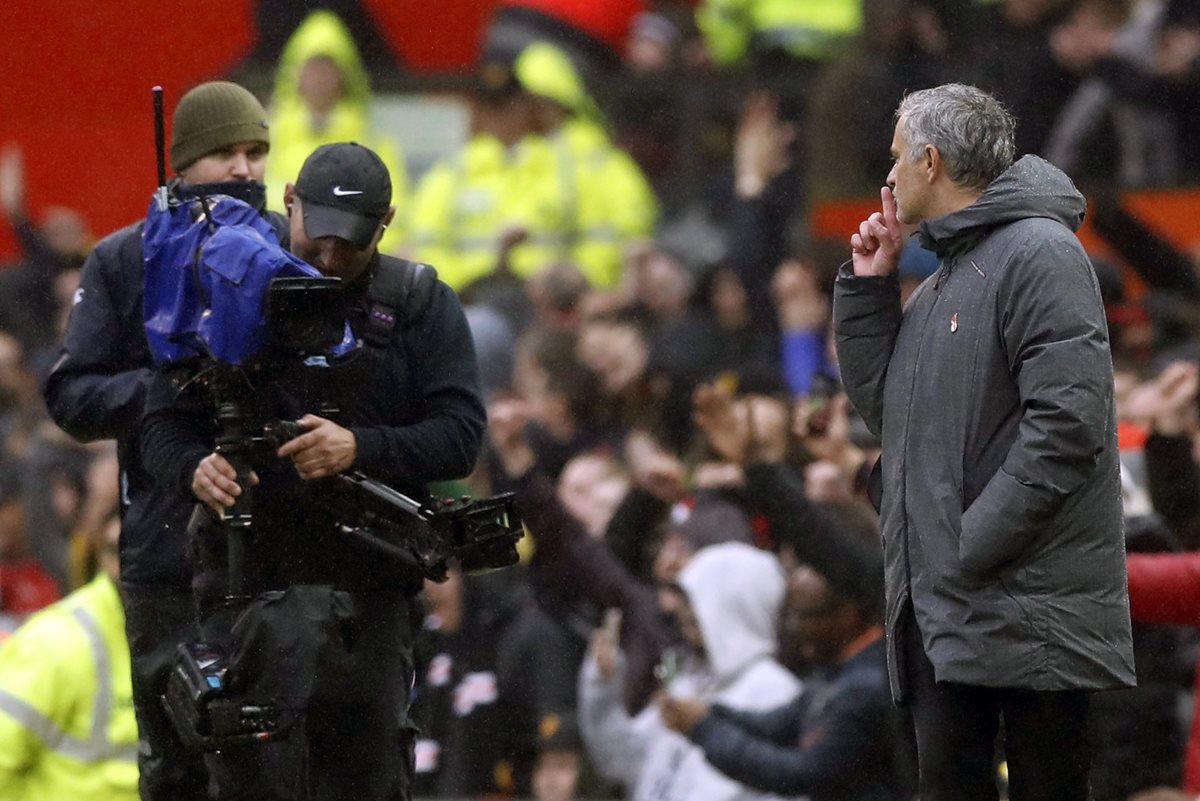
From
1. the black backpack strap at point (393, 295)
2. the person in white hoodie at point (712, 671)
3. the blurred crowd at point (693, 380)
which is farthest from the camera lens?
the person in white hoodie at point (712, 671)

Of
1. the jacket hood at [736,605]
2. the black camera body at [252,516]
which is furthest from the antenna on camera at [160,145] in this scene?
the jacket hood at [736,605]

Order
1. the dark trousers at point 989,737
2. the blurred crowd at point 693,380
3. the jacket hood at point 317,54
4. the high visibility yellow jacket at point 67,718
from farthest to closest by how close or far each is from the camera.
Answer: the jacket hood at point 317,54
the blurred crowd at point 693,380
the high visibility yellow jacket at point 67,718
the dark trousers at point 989,737

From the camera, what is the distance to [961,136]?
4.55 metres

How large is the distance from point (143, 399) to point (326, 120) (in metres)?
6.19

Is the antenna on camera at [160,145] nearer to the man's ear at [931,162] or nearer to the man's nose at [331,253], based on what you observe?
the man's nose at [331,253]

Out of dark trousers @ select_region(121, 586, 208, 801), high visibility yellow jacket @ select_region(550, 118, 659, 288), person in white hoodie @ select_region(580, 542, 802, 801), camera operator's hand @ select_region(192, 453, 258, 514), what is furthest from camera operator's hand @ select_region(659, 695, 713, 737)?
high visibility yellow jacket @ select_region(550, 118, 659, 288)

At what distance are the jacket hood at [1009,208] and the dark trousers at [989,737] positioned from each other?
30.1 inches

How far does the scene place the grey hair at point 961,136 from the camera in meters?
4.55

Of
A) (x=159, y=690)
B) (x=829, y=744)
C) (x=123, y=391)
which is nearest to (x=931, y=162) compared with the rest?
(x=123, y=391)

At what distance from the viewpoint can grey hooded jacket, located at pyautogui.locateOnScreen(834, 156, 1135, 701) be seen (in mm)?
4262

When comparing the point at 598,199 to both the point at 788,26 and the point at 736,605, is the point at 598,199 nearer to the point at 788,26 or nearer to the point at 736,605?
the point at 788,26

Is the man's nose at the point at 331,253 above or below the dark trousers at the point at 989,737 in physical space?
above

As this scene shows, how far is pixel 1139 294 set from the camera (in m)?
9.32

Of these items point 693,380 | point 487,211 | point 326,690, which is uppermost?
point 487,211
